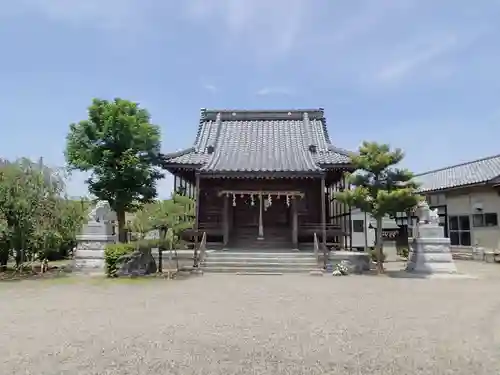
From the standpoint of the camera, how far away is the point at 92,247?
1527 centimetres

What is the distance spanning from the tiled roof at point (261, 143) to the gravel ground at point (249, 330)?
841 cm

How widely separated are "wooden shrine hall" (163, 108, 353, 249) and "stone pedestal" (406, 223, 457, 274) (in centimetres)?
345

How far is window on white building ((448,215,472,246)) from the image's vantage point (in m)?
24.4

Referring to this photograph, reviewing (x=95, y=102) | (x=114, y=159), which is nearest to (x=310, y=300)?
(x=114, y=159)

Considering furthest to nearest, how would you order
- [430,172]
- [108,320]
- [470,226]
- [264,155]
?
[430,172] → [470,226] → [264,155] → [108,320]

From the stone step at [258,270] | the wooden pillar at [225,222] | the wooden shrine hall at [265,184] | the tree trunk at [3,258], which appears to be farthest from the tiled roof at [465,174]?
the tree trunk at [3,258]

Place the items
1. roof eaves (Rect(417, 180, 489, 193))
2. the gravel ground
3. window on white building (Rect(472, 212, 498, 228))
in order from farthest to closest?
window on white building (Rect(472, 212, 498, 228)) < roof eaves (Rect(417, 180, 489, 193)) < the gravel ground

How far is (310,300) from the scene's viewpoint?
29.6 ft

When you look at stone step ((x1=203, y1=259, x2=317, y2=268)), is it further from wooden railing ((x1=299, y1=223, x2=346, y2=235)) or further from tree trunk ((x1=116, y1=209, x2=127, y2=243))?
tree trunk ((x1=116, y1=209, x2=127, y2=243))

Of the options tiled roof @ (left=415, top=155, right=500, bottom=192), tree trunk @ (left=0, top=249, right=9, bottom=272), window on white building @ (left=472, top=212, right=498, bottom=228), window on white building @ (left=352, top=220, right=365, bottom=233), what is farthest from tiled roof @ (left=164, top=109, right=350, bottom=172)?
window on white building @ (left=352, top=220, right=365, bottom=233)

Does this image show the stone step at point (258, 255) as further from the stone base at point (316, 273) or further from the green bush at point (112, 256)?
the green bush at point (112, 256)

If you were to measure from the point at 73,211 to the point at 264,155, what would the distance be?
900cm

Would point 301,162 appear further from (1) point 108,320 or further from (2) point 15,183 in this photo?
(1) point 108,320

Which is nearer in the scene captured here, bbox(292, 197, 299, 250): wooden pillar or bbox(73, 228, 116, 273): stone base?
bbox(73, 228, 116, 273): stone base
